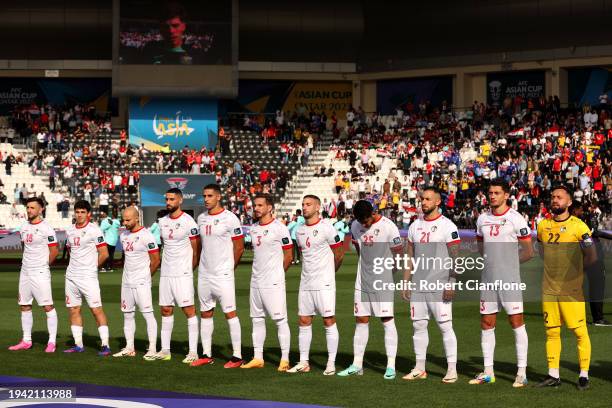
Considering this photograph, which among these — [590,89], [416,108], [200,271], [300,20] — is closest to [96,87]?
[300,20]

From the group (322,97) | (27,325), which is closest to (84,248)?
(27,325)

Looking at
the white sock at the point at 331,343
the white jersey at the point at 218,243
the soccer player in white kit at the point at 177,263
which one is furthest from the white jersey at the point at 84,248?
the white sock at the point at 331,343

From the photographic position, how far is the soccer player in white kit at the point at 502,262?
12.3 meters

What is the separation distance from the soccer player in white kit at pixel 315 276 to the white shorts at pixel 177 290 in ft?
5.77

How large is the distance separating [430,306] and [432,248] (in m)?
0.67

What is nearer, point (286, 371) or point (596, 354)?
point (286, 371)

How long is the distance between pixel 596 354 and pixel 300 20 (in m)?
46.5

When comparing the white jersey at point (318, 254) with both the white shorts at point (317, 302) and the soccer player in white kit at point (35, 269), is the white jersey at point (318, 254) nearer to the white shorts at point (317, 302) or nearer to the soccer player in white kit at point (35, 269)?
the white shorts at point (317, 302)

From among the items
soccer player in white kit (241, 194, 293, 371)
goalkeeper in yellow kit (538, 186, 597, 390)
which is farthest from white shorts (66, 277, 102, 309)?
goalkeeper in yellow kit (538, 186, 597, 390)

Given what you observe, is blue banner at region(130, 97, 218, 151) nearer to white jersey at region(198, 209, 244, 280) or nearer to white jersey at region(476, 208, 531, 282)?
white jersey at region(198, 209, 244, 280)

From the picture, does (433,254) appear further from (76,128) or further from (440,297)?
(76,128)

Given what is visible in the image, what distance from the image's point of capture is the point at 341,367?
44.9 feet

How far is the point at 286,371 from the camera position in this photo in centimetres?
1323

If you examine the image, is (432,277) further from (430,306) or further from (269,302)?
(269,302)
